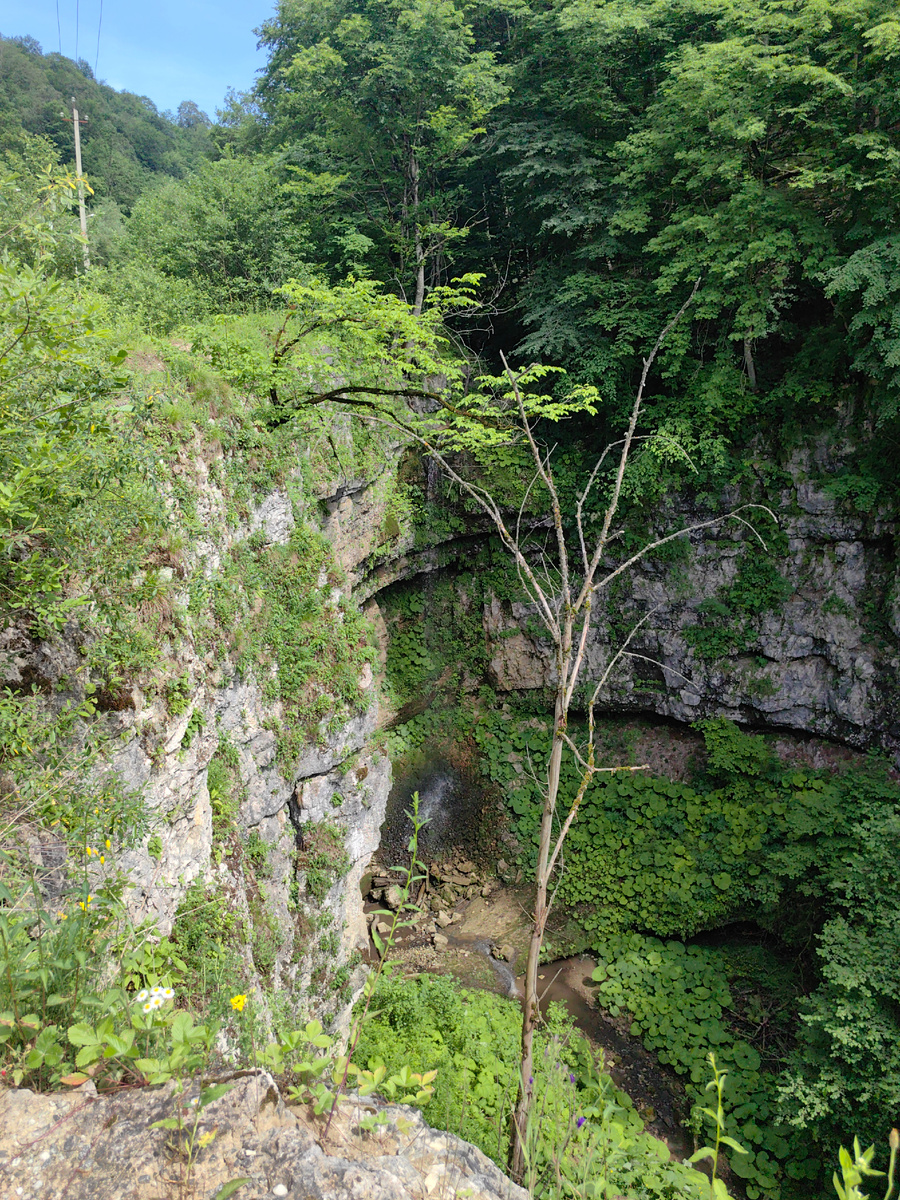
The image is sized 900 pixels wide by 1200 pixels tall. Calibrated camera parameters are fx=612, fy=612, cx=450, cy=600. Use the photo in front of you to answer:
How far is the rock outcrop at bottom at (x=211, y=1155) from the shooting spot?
4.72 feet

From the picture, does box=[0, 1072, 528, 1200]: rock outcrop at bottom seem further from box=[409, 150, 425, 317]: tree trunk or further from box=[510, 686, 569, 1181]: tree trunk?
box=[409, 150, 425, 317]: tree trunk

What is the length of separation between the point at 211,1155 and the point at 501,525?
2.27 meters

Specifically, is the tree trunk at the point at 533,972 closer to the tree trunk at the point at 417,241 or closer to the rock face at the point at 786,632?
the rock face at the point at 786,632

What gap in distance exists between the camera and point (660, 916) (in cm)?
885

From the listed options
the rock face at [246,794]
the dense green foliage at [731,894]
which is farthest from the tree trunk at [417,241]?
the rock face at [246,794]

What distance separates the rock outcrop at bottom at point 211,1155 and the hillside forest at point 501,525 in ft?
0.37

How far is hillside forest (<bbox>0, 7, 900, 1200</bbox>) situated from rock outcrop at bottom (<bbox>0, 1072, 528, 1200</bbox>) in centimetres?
11

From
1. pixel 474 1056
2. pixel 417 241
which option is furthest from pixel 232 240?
pixel 474 1056

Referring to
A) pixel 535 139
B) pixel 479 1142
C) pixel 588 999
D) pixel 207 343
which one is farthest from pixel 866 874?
pixel 535 139

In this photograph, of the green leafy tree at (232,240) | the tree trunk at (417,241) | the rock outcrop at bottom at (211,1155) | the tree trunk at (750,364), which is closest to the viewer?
the rock outcrop at bottom at (211,1155)

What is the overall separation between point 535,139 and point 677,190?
244 cm

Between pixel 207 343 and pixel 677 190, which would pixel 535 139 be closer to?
pixel 677 190

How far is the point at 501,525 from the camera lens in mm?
2764

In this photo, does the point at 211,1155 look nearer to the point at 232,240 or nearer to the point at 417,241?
→ the point at 232,240
